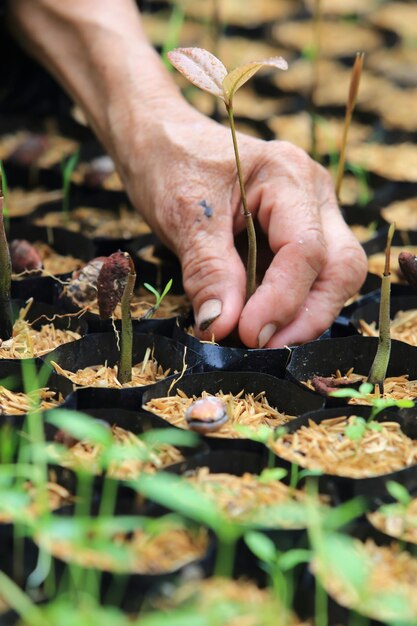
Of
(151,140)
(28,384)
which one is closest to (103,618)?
(28,384)

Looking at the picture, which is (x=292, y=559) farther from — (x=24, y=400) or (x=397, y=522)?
(x=24, y=400)

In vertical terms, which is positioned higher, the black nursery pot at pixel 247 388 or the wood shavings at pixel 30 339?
the black nursery pot at pixel 247 388

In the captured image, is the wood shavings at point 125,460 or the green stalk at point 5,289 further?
the green stalk at point 5,289

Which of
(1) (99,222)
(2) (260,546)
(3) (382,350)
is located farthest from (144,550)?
(1) (99,222)

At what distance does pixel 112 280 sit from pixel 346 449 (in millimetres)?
455

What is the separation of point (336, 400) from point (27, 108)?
1.75 meters

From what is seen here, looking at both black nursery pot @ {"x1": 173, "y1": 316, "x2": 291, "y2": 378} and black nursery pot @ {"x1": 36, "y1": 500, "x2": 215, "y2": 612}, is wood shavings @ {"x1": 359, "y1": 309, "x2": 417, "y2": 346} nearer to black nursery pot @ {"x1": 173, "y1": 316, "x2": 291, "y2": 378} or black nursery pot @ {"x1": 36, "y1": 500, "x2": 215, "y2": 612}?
black nursery pot @ {"x1": 173, "y1": 316, "x2": 291, "y2": 378}

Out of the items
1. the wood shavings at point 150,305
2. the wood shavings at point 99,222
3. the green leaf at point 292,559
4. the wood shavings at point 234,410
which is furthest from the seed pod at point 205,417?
the wood shavings at point 99,222

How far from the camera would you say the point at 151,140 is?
1696mm

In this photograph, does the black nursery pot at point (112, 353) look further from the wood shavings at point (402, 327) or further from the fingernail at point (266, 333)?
the wood shavings at point (402, 327)

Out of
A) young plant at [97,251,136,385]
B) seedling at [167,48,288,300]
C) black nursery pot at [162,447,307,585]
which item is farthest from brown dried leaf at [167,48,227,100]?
black nursery pot at [162,447,307,585]

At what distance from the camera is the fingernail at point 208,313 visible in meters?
1.46

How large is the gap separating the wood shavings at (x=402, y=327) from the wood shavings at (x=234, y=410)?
11.7 inches

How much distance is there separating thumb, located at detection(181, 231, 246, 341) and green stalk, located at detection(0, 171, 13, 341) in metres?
0.28
